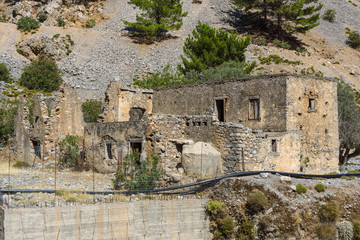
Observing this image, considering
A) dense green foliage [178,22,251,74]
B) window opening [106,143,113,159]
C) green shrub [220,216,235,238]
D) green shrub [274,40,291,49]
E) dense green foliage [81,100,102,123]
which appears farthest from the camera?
green shrub [274,40,291,49]

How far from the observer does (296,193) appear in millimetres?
14172

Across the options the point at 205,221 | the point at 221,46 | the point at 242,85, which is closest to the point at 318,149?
the point at 242,85

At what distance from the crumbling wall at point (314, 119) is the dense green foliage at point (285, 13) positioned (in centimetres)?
3381

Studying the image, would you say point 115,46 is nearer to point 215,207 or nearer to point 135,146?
point 135,146

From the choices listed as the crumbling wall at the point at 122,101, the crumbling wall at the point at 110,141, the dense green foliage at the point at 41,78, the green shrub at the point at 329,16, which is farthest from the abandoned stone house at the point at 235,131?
the green shrub at the point at 329,16

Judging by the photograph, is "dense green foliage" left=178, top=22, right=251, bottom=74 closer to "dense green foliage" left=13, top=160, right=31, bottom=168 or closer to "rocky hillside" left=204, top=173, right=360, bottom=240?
"dense green foliage" left=13, top=160, right=31, bottom=168

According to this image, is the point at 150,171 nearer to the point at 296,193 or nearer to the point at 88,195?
the point at 88,195

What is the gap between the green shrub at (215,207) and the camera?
1448 cm

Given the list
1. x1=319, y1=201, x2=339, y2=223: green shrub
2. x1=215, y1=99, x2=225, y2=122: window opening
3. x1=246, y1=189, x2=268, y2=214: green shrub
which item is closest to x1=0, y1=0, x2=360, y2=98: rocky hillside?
x1=215, y1=99, x2=225, y2=122: window opening

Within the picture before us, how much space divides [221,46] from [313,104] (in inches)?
612

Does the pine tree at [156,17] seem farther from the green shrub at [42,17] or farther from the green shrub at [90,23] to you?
the green shrub at [42,17]

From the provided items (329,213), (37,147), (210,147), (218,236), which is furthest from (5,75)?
(329,213)

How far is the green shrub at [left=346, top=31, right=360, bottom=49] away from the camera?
6581 centimetres

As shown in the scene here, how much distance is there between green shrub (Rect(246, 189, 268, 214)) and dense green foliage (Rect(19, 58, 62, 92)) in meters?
36.6
